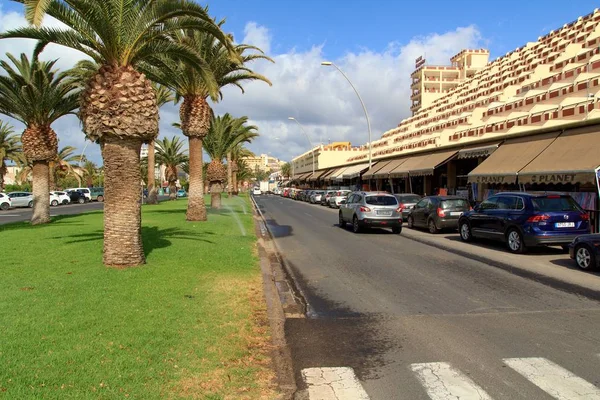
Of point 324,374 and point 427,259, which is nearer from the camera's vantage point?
point 324,374

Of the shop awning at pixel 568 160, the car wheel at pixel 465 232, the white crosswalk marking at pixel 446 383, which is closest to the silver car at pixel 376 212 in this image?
the car wheel at pixel 465 232

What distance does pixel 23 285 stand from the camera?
739 centimetres

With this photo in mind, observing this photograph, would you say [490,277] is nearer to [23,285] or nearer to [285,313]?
[285,313]

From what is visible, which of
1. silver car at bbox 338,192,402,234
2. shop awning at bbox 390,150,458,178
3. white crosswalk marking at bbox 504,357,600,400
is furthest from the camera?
shop awning at bbox 390,150,458,178

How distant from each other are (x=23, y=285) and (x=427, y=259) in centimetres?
892

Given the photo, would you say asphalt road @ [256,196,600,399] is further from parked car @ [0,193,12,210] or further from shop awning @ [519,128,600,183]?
parked car @ [0,193,12,210]

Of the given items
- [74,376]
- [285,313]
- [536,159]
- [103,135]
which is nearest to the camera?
[74,376]

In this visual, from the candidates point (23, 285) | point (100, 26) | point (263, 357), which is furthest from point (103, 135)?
point (263, 357)

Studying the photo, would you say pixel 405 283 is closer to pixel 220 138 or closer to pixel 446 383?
pixel 446 383

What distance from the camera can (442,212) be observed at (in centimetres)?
1809

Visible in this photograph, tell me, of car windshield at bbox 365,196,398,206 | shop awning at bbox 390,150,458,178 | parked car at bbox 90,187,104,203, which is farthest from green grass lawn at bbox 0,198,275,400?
parked car at bbox 90,187,104,203

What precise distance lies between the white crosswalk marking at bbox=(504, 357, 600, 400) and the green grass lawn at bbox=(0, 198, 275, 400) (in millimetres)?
2535

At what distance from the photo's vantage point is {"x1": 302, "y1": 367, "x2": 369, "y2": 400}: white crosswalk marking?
13.6 feet

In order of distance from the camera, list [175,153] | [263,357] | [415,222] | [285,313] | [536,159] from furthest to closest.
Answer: [175,153] → [415,222] → [536,159] → [285,313] → [263,357]
